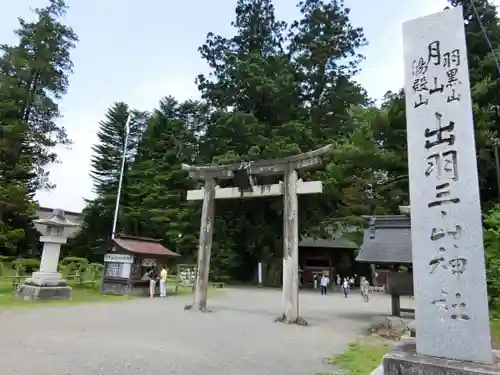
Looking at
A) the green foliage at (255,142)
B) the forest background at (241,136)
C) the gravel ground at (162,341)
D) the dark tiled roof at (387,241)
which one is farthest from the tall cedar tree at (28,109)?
the dark tiled roof at (387,241)

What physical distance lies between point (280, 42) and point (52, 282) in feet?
84.6

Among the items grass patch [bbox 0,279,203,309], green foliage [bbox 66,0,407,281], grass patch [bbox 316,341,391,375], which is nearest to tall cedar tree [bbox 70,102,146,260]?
green foliage [bbox 66,0,407,281]

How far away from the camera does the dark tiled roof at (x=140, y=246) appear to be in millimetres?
16656

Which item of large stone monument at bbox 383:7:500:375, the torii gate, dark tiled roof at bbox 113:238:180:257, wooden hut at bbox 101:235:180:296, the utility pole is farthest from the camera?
dark tiled roof at bbox 113:238:180:257

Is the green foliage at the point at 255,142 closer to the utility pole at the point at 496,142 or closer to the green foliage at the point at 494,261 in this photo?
the utility pole at the point at 496,142

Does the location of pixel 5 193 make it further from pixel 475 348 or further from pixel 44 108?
pixel 475 348

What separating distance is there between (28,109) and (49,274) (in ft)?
56.0

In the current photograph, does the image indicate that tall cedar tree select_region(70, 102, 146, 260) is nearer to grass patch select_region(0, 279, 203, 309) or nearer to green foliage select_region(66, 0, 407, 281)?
green foliage select_region(66, 0, 407, 281)

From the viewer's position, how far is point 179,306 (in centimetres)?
1298

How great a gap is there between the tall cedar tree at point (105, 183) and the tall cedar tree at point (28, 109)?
6.80 metres

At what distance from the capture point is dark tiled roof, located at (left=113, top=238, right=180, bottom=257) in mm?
16656

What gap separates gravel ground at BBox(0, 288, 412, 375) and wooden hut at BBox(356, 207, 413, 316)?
1.53m

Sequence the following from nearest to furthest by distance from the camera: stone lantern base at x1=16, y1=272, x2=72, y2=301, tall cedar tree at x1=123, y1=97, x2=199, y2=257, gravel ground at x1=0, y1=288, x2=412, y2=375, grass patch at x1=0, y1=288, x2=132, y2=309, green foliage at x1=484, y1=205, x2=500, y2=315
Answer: gravel ground at x1=0, y1=288, x2=412, y2=375, green foliage at x1=484, y1=205, x2=500, y2=315, grass patch at x1=0, y1=288, x2=132, y2=309, stone lantern base at x1=16, y1=272, x2=72, y2=301, tall cedar tree at x1=123, y1=97, x2=199, y2=257

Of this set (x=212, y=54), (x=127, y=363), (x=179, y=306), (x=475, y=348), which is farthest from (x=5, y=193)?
(x=475, y=348)
